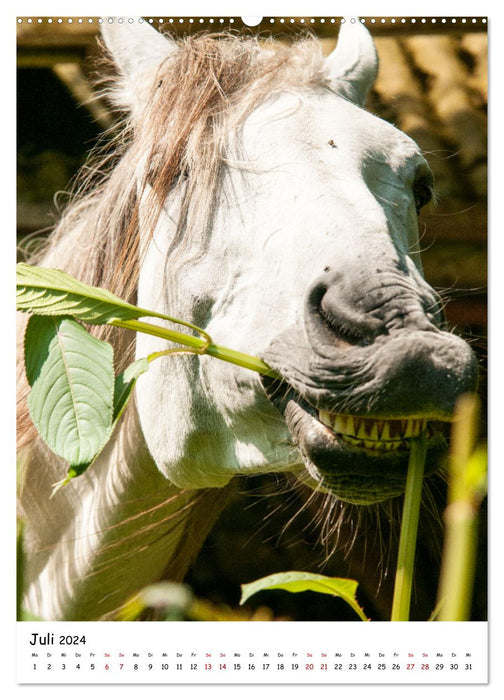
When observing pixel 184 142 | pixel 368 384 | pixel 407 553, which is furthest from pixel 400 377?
pixel 184 142

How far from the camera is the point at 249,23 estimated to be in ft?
3.69

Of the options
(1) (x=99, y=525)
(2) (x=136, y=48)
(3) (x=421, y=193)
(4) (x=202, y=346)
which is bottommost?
(1) (x=99, y=525)

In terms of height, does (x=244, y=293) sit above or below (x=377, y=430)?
above

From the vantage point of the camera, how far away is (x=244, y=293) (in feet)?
3.03

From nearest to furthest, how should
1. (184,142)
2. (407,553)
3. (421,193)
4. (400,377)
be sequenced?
(407,553) → (400,377) → (184,142) → (421,193)

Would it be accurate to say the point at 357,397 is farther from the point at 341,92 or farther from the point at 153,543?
the point at 153,543

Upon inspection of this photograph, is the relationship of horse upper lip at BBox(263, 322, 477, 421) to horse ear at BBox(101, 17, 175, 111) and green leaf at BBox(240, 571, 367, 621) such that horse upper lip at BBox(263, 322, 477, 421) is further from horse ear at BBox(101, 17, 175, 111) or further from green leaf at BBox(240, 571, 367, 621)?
horse ear at BBox(101, 17, 175, 111)

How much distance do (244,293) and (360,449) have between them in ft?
0.84

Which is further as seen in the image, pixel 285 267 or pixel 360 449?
pixel 285 267

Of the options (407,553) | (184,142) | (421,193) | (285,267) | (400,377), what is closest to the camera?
(407,553)

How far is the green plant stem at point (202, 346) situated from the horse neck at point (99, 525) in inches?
17.2

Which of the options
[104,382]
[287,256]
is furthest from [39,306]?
[287,256]

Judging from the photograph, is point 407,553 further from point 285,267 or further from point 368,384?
point 285,267

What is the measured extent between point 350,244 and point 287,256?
0.09 m
